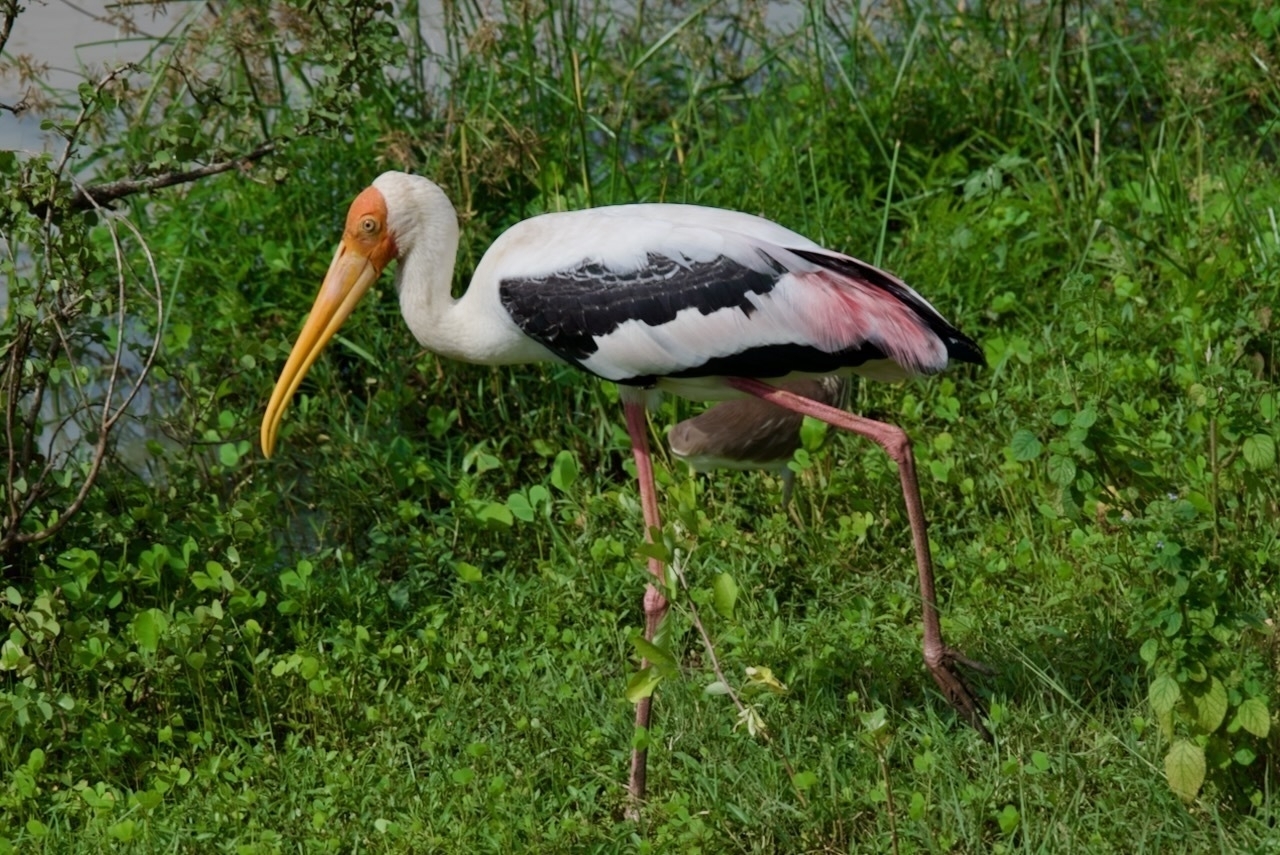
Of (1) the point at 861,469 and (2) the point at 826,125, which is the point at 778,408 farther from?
(2) the point at 826,125

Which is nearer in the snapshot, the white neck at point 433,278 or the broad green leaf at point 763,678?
the broad green leaf at point 763,678

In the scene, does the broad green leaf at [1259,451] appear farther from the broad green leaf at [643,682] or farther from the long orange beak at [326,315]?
the long orange beak at [326,315]

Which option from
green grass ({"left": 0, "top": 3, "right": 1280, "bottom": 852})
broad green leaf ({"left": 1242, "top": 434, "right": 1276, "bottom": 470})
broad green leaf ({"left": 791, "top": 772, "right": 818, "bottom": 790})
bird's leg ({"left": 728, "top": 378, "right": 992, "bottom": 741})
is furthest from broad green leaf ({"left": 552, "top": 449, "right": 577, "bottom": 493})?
broad green leaf ({"left": 1242, "top": 434, "right": 1276, "bottom": 470})

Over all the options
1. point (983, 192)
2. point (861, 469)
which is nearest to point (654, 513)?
point (861, 469)

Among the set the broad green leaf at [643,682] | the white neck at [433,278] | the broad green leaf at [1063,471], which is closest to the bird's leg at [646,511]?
the white neck at [433,278]

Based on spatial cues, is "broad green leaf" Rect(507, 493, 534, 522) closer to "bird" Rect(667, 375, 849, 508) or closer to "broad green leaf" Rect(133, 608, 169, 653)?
"bird" Rect(667, 375, 849, 508)

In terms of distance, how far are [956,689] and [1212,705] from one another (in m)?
0.68

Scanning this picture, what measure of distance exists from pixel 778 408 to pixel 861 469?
364mm

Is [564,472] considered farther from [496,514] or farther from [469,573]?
[469,573]

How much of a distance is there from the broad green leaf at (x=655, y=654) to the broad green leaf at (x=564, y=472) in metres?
1.44

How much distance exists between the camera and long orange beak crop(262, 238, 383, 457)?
419cm

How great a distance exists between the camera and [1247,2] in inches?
230

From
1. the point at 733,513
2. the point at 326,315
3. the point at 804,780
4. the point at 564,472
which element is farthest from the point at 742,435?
the point at 804,780

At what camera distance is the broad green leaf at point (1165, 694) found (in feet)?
10.2
